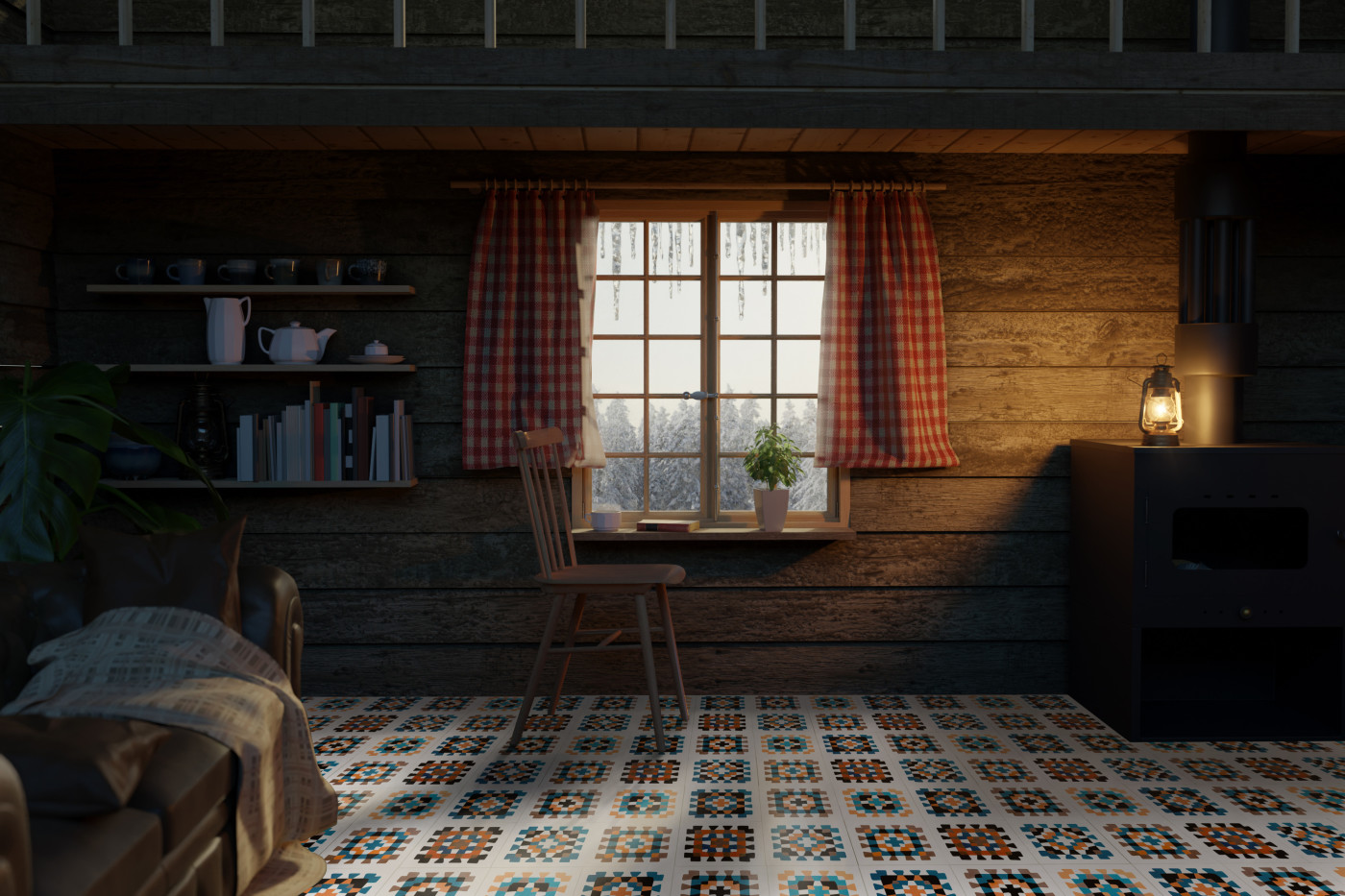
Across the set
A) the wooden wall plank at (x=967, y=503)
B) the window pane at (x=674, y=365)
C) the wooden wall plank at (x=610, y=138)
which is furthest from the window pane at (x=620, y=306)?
the wooden wall plank at (x=967, y=503)

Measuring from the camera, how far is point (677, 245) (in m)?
3.71

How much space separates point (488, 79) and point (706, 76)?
64 cm

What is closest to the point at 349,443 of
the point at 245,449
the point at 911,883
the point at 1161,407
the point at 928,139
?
the point at 245,449

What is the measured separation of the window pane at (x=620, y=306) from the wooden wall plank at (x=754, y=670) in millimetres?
1252

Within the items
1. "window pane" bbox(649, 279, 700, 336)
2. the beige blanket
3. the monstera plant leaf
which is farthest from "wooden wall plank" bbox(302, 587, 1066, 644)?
the beige blanket

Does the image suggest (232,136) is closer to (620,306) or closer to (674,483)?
(620,306)

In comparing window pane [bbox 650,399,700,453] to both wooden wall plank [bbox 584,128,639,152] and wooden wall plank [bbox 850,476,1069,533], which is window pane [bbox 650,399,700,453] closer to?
wooden wall plank [bbox 850,476,1069,533]

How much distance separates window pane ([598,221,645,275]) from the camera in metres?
3.71

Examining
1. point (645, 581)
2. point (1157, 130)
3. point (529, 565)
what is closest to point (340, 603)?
point (529, 565)

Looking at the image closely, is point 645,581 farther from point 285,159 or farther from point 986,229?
point 285,159

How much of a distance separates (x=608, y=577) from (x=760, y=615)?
808 millimetres

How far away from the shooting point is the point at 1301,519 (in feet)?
10.6

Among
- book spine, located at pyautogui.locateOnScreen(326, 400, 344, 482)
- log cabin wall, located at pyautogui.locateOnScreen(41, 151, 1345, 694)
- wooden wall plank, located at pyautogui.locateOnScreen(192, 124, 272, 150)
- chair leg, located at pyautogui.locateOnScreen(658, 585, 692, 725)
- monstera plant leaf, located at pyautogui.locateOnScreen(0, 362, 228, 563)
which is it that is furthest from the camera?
log cabin wall, located at pyautogui.locateOnScreen(41, 151, 1345, 694)

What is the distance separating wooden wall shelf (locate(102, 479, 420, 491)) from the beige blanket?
129 cm
